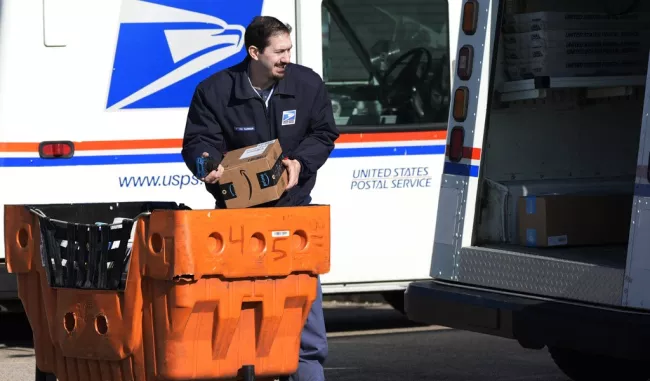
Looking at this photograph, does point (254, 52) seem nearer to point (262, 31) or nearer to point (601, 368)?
point (262, 31)

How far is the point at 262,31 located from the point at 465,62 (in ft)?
4.67

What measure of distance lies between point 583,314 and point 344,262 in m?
3.30

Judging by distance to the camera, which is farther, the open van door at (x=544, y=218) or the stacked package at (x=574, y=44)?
the stacked package at (x=574, y=44)

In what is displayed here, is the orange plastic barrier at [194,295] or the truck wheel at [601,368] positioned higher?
the orange plastic barrier at [194,295]

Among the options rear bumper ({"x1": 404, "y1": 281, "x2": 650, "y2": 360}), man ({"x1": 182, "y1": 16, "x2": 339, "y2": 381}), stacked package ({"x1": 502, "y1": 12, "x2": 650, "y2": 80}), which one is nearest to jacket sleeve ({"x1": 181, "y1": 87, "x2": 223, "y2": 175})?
man ({"x1": 182, "y1": 16, "x2": 339, "y2": 381})

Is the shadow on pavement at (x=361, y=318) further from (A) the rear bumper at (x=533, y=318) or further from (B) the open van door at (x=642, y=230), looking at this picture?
(B) the open van door at (x=642, y=230)

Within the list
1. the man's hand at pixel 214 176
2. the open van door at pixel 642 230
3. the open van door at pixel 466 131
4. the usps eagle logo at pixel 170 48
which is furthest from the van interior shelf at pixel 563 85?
the usps eagle logo at pixel 170 48

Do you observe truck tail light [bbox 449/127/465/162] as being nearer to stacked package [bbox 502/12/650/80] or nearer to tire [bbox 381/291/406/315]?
stacked package [bbox 502/12/650/80]

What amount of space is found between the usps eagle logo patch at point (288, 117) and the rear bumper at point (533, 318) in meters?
1.33

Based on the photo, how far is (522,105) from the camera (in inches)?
274

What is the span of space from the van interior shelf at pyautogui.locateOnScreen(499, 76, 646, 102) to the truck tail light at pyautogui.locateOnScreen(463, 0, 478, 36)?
0.35 meters

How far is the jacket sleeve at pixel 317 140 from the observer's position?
547 centimetres

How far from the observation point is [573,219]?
677 centimetres

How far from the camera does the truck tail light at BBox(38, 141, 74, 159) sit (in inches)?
331
